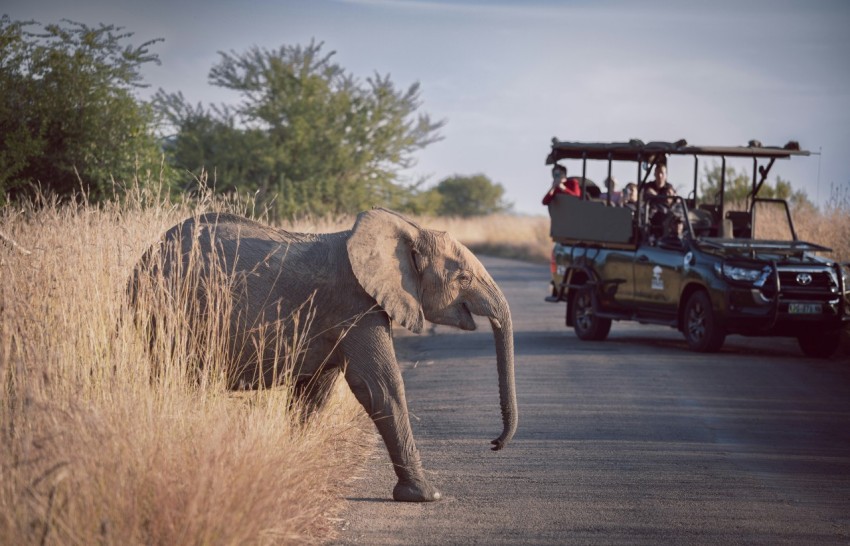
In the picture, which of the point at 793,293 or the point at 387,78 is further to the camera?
the point at 387,78

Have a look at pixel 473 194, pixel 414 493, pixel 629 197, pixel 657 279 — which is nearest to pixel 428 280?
pixel 414 493

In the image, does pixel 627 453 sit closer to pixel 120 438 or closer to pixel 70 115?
pixel 120 438

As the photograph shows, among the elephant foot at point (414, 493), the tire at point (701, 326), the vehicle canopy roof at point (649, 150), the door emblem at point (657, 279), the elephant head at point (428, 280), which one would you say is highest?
the vehicle canopy roof at point (649, 150)

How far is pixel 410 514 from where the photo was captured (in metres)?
7.20

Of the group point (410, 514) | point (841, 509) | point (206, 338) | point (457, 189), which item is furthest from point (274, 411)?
point (457, 189)

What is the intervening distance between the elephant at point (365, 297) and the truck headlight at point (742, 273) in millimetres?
7596

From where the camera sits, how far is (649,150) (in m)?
16.6

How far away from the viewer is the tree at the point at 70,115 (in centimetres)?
1731

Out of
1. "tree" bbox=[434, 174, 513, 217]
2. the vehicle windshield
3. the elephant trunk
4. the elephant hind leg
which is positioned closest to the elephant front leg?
the elephant trunk

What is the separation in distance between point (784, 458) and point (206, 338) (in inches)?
173

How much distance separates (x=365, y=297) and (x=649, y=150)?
377 inches

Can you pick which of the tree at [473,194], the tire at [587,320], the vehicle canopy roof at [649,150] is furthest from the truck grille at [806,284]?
the tree at [473,194]

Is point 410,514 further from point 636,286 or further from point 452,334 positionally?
point 452,334

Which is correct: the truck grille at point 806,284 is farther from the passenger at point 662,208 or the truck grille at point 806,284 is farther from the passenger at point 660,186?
the passenger at point 660,186
